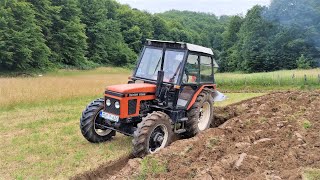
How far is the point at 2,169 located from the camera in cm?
658

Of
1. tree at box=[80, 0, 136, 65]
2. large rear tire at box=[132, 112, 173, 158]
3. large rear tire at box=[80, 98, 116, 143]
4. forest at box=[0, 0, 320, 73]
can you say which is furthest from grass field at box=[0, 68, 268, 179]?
tree at box=[80, 0, 136, 65]

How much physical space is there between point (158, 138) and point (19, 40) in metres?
30.4

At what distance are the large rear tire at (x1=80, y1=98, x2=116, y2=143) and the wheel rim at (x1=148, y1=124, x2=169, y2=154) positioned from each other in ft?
4.54

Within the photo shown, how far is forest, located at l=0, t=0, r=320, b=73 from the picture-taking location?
35.6 meters

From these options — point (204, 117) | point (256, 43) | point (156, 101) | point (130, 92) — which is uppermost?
point (256, 43)

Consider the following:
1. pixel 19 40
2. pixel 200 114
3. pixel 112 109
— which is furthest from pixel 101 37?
pixel 112 109

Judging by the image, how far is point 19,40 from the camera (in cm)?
3419

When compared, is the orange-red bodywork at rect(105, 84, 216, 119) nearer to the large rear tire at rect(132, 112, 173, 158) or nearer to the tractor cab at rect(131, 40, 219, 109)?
the tractor cab at rect(131, 40, 219, 109)

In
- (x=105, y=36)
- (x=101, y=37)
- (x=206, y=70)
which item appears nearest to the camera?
(x=206, y=70)

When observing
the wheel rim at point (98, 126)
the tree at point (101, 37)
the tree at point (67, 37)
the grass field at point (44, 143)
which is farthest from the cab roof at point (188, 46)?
the tree at point (101, 37)

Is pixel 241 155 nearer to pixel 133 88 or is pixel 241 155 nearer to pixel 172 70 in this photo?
pixel 133 88

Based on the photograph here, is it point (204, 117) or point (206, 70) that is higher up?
point (206, 70)

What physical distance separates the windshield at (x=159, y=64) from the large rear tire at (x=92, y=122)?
1213 mm

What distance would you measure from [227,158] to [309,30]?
4360 cm
